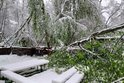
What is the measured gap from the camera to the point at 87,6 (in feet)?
27.9

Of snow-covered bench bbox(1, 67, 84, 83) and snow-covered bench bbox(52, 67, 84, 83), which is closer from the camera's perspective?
snow-covered bench bbox(1, 67, 84, 83)

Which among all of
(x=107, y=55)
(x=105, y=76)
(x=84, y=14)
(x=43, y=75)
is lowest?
(x=43, y=75)

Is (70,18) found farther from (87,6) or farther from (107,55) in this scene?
(107,55)

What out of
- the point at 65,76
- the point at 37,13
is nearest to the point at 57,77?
the point at 65,76

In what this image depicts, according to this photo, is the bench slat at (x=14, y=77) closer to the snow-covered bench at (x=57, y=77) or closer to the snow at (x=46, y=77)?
the snow-covered bench at (x=57, y=77)

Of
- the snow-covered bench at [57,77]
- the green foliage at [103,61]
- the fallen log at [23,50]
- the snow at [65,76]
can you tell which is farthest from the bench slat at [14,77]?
the fallen log at [23,50]

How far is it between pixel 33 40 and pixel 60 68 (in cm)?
571

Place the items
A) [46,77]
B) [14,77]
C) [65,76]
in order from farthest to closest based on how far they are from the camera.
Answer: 1. [46,77]
2. [65,76]
3. [14,77]

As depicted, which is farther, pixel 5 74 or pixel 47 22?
pixel 47 22

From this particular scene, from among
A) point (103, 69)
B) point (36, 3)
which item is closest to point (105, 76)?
point (103, 69)

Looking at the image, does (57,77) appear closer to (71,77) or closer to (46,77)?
(71,77)

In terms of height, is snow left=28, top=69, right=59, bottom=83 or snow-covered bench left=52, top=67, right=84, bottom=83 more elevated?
snow-covered bench left=52, top=67, right=84, bottom=83

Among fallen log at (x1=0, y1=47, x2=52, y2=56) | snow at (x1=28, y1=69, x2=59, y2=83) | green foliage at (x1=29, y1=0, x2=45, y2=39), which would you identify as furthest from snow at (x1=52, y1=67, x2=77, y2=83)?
fallen log at (x1=0, y1=47, x2=52, y2=56)

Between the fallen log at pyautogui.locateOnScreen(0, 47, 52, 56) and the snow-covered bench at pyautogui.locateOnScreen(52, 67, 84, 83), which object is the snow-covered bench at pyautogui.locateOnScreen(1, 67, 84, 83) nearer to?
the snow-covered bench at pyautogui.locateOnScreen(52, 67, 84, 83)
